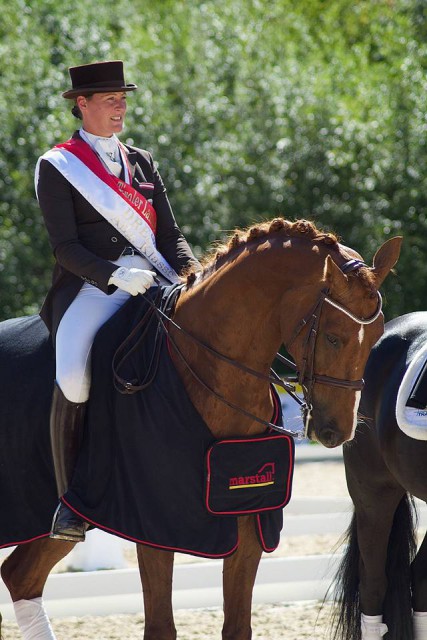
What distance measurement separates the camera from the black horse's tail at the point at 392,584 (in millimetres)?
5413

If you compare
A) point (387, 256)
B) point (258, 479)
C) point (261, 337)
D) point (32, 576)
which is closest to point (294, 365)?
point (261, 337)

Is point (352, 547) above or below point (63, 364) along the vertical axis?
below

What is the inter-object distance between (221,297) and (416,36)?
1706 centimetres

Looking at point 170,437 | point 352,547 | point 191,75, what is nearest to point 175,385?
point 170,437

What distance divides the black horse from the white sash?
1369 mm

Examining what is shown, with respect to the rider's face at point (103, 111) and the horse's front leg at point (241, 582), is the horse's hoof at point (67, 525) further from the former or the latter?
the rider's face at point (103, 111)

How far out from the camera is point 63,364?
14.7 ft

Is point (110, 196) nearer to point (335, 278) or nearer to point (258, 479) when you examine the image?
point (335, 278)

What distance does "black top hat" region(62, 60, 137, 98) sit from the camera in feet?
15.5

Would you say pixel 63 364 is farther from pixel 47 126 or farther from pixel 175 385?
pixel 47 126

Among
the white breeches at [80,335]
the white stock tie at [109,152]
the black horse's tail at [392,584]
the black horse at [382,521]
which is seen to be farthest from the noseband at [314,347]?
the black horse's tail at [392,584]

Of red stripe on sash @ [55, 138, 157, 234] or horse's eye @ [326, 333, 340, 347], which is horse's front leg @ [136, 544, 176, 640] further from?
red stripe on sash @ [55, 138, 157, 234]

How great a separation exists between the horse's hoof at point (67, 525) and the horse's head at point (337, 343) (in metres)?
1.09

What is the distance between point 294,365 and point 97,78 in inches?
62.4
